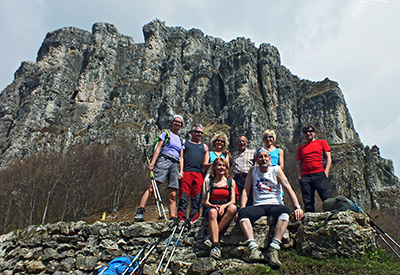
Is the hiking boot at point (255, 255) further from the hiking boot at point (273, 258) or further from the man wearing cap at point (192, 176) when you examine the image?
the man wearing cap at point (192, 176)

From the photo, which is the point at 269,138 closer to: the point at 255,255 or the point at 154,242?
the point at 255,255

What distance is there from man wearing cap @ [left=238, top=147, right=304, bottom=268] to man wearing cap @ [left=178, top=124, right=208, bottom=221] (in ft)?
4.30

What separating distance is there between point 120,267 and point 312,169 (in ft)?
15.2

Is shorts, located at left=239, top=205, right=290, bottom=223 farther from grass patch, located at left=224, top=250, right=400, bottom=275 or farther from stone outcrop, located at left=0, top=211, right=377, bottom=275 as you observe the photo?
grass patch, located at left=224, top=250, right=400, bottom=275

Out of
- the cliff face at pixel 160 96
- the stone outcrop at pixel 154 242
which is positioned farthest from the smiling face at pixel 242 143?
the cliff face at pixel 160 96

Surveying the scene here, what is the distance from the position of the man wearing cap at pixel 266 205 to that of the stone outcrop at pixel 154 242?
0.19 metres

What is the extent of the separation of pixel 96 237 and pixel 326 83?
335 ft

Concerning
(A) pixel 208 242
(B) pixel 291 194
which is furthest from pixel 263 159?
(A) pixel 208 242

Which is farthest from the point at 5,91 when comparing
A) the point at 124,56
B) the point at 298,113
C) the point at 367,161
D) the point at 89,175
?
the point at 367,161

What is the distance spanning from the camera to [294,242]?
4406 mm

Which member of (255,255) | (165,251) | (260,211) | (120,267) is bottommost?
(120,267)

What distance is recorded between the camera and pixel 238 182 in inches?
235

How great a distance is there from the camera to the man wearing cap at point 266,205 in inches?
160

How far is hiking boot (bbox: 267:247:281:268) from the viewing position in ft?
12.6
